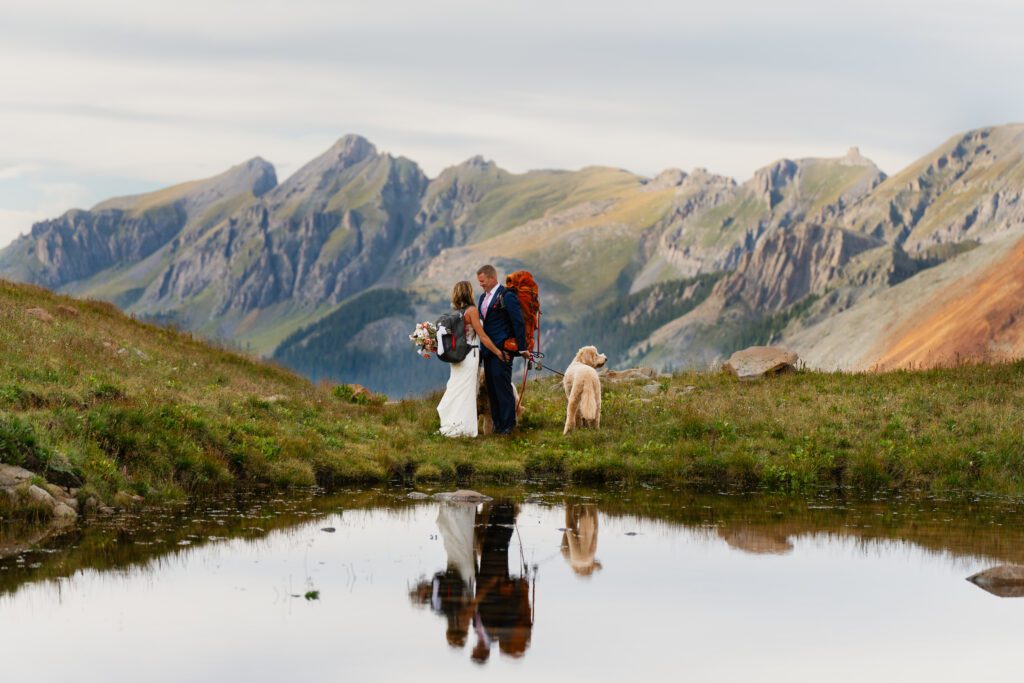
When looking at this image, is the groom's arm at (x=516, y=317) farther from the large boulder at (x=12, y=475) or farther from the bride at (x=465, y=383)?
the large boulder at (x=12, y=475)

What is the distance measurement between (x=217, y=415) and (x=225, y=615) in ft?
36.8

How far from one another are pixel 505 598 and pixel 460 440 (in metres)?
12.9

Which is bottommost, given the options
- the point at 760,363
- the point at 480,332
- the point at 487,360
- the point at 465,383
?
the point at 465,383

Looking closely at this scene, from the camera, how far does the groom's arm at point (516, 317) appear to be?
24.0m

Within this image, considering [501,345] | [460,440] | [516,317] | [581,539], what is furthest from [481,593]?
[516,317]

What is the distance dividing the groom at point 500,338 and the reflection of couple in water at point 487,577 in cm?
791

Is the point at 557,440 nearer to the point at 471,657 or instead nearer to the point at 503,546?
the point at 503,546

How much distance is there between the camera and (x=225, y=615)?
31.0 feet

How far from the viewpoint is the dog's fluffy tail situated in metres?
23.6

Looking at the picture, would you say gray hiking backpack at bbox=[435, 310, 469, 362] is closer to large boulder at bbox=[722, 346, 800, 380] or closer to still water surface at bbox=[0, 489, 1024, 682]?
still water surface at bbox=[0, 489, 1024, 682]

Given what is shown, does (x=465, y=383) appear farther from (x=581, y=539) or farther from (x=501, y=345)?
(x=581, y=539)

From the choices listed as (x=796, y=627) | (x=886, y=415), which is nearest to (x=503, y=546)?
(x=796, y=627)

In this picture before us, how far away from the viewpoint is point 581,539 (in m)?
13.5

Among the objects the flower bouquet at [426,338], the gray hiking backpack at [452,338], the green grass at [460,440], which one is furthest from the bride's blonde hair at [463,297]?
the green grass at [460,440]
